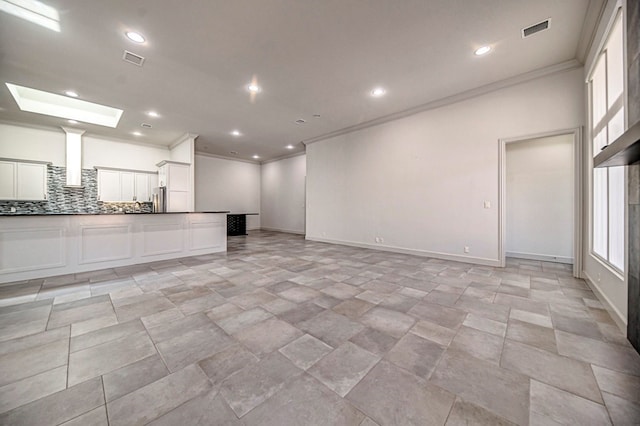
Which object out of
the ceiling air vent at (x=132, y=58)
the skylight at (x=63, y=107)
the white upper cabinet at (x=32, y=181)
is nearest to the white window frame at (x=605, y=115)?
the ceiling air vent at (x=132, y=58)

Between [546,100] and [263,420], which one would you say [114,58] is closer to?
[263,420]

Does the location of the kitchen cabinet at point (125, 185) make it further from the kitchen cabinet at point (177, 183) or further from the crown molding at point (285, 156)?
the crown molding at point (285, 156)

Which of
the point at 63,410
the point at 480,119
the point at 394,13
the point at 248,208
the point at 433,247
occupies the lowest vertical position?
the point at 63,410

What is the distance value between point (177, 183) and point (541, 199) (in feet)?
30.4

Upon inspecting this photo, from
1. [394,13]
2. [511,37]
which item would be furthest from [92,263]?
[511,37]

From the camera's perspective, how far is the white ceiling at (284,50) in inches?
107

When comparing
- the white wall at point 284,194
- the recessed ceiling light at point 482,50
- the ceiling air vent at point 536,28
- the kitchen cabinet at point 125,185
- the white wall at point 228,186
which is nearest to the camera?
the ceiling air vent at point 536,28

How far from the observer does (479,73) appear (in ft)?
13.1

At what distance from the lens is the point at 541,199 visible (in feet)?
16.6

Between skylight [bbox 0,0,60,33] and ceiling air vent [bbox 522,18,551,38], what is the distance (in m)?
5.73

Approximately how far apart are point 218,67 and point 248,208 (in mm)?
7847

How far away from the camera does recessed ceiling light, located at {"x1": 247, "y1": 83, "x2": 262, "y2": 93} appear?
4387 mm

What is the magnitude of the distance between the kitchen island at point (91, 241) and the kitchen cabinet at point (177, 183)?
178 cm

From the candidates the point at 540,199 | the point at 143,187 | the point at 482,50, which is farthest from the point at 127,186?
the point at 540,199
